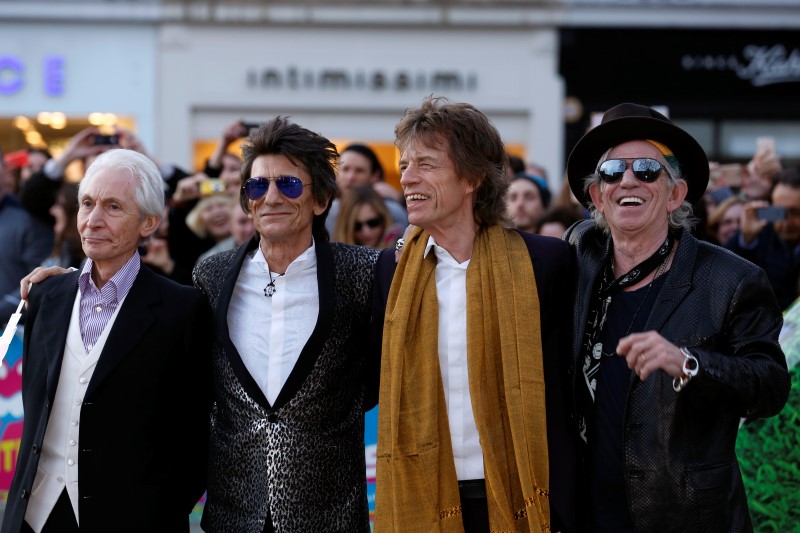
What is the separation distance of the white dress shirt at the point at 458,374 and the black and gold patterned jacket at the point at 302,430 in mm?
433

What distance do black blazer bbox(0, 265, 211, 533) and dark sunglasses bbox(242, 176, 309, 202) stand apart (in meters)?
0.50

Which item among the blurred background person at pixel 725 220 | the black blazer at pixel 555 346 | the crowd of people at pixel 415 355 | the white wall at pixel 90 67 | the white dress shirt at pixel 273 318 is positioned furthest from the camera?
the white wall at pixel 90 67

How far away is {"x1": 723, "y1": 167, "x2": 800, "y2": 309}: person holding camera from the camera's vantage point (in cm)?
733

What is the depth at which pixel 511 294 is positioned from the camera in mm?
4035

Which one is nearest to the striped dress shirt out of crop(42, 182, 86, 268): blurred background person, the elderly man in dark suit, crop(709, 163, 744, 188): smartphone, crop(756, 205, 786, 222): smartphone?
the elderly man in dark suit

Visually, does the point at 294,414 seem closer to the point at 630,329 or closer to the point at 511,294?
the point at 511,294

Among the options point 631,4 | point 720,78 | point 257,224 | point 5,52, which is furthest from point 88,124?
point 257,224

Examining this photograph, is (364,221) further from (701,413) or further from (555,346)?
(701,413)

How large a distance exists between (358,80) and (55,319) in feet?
44.1

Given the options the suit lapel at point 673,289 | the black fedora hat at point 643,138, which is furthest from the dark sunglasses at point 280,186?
the suit lapel at point 673,289

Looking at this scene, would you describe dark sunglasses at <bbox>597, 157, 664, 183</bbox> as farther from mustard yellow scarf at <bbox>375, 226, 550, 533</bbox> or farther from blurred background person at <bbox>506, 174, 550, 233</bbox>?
blurred background person at <bbox>506, 174, 550, 233</bbox>

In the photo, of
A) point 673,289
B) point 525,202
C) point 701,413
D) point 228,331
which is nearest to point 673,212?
point 673,289

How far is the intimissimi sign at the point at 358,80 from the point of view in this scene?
17141 millimetres

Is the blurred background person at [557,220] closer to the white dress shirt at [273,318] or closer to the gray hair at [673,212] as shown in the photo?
the gray hair at [673,212]
